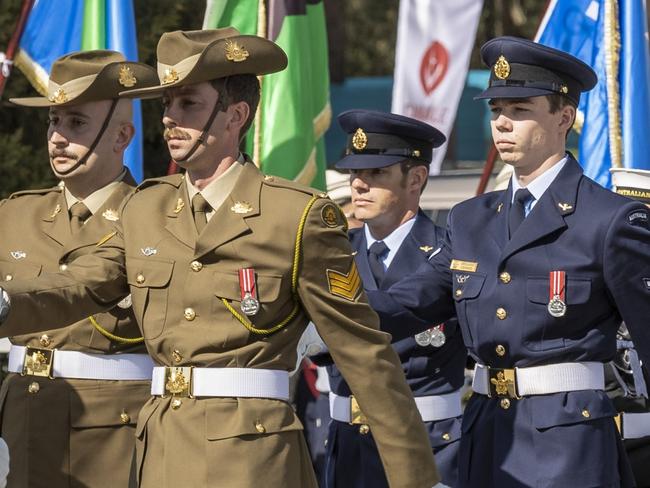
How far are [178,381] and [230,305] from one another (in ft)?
0.91

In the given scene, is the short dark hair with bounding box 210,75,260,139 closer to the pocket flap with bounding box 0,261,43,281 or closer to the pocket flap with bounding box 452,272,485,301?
the pocket flap with bounding box 452,272,485,301

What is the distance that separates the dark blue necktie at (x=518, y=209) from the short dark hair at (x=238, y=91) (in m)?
1.05

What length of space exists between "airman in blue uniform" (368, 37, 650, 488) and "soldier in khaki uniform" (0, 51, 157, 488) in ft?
3.38

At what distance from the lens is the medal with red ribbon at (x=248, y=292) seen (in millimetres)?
4738

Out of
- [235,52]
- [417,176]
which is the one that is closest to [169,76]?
[235,52]

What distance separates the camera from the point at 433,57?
1035 cm

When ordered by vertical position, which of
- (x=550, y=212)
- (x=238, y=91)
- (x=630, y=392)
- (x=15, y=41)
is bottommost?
(x=630, y=392)

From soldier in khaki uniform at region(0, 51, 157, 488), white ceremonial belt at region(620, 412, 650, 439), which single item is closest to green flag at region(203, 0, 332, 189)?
white ceremonial belt at region(620, 412, 650, 439)

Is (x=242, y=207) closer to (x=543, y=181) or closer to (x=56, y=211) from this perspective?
(x=543, y=181)

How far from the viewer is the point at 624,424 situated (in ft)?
23.2

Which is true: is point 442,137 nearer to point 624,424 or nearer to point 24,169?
point 624,424

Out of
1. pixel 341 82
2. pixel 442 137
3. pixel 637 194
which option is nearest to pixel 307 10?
Answer: pixel 442 137

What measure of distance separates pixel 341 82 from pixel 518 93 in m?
10.6

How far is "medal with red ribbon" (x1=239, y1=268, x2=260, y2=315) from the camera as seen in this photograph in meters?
4.74
